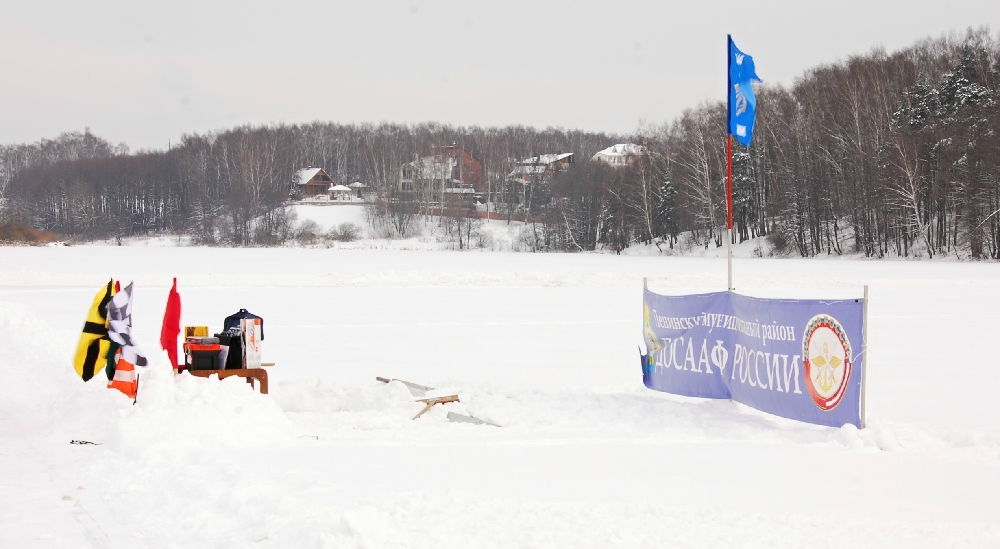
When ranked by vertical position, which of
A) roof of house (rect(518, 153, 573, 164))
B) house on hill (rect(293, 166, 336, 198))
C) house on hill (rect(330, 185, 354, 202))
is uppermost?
roof of house (rect(518, 153, 573, 164))

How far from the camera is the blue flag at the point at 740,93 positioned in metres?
10.0

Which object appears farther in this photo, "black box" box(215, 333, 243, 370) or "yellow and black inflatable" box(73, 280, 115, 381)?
"black box" box(215, 333, 243, 370)

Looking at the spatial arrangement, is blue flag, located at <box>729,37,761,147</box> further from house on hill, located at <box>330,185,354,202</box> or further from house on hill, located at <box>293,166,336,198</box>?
house on hill, located at <box>293,166,336,198</box>

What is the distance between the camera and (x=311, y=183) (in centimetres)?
10606

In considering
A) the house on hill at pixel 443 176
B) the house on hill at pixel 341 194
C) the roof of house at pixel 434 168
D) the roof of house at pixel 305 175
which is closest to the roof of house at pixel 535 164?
the house on hill at pixel 443 176

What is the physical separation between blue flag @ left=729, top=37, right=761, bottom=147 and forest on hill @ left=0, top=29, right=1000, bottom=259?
122 ft

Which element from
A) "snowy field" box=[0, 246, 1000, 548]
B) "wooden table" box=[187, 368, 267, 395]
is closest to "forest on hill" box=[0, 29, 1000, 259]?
"snowy field" box=[0, 246, 1000, 548]

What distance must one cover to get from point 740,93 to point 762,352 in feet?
12.6

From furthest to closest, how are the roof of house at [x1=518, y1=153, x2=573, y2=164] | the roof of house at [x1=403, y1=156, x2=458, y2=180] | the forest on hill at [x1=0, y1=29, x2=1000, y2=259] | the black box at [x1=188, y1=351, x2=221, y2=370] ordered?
the roof of house at [x1=518, y1=153, x2=573, y2=164] → the roof of house at [x1=403, y1=156, x2=458, y2=180] → the forest on hill at [x1=0, y1=29, x2=1000, y2=259] → the black box at [x1=188, y1=351, x2=221, y2=370]

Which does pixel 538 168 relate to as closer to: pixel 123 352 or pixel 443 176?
pixel 443 176

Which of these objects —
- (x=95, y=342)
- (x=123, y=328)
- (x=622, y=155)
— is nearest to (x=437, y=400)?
(x=123, y=328)

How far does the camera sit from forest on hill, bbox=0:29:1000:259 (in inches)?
1843

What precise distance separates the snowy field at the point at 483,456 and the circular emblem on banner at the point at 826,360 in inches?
13.2

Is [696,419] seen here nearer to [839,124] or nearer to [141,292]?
[141,292]
